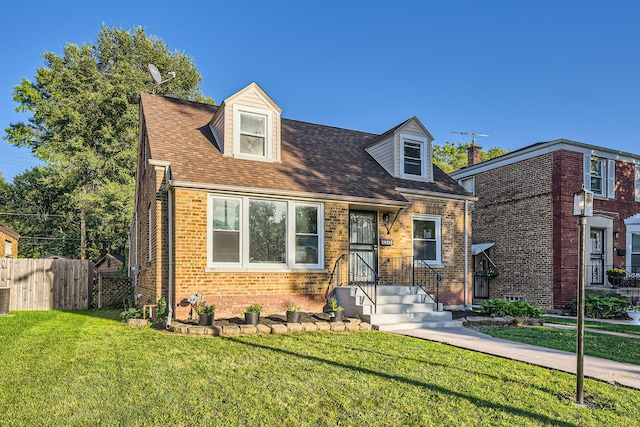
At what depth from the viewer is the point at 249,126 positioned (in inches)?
471

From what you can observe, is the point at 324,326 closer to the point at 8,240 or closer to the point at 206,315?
the point at 206,315

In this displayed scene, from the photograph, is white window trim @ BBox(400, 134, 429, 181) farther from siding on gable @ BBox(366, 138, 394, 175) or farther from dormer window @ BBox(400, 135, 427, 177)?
siding on gable @ BBox(366, 138, 394, 175)

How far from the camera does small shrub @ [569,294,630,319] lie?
535 inches

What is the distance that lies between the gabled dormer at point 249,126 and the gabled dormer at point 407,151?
393 cm

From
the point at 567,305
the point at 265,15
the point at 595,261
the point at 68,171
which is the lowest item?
the point at 567,305

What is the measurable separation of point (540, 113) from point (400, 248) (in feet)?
45.8

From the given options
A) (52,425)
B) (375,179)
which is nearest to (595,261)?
(375,179)

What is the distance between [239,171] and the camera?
431 inches

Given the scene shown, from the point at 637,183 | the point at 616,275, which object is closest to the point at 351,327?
the point at 616,275

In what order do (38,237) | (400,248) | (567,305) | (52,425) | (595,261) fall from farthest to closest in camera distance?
1. (38,237)
2. (595,261)
3. (567,305)
4. (400,248)
5. (52,425)

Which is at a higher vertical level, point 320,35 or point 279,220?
point 320,35

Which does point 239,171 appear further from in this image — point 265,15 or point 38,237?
point 38,237

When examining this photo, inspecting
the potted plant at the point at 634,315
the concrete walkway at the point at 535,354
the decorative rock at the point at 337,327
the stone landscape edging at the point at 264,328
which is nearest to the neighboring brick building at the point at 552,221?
the potted plant at the point at 634,315

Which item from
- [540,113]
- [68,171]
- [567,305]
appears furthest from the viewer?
[68,171]
